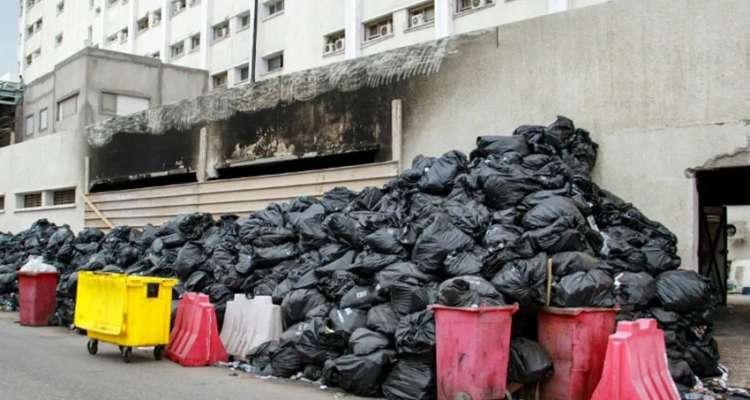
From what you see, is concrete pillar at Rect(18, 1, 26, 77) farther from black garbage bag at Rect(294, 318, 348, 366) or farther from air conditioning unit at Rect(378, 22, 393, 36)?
black garbage bag at Rect(294, 318, 348, 366)

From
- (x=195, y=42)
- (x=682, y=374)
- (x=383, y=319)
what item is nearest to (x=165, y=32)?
(x=195, y=42)

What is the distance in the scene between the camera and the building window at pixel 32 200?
20.1m

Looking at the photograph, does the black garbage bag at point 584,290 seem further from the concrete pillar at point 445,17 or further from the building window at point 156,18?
the building window at point 156,18

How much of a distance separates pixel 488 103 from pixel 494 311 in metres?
4.51

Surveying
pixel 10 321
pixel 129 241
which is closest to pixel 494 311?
pixel 129 241

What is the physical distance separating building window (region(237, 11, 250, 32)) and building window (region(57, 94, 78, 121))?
28.2 feet

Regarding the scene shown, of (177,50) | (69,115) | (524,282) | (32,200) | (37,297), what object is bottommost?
(37,297)

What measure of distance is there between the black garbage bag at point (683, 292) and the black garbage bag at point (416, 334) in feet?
7.42

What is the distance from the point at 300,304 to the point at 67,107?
19539 mm

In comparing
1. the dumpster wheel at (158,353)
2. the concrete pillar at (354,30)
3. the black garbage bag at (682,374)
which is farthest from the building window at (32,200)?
the black garbage bag at (682,374)

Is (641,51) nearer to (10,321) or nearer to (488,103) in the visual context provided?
(488,103)

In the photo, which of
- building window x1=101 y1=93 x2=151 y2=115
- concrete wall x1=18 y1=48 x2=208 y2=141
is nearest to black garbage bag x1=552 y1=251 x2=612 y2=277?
concrete wall x1=18 y1=48 x2=208 y2=141

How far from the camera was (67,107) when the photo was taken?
79.6 feet

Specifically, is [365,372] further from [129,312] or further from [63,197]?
[63,197]
